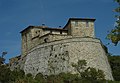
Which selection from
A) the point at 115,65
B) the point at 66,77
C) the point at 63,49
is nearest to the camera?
the point at 66,77

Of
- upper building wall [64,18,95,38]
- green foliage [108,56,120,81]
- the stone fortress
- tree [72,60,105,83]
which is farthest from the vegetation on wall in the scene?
upper building wall [64,18,95,38]

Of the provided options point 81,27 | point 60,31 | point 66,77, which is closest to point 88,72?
point 66,77

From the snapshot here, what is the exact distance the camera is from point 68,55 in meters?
58.4

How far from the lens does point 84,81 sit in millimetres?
50406

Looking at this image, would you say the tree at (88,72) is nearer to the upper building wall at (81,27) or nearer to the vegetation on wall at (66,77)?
the vegetation on wall at (66,77)

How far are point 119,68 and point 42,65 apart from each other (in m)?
15.5

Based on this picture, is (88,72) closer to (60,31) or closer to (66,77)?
(66,77)

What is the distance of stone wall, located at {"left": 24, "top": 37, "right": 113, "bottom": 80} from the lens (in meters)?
58.2

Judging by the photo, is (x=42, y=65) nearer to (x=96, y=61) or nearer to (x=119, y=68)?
(x=96, y=61)

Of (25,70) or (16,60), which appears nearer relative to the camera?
(25,70)

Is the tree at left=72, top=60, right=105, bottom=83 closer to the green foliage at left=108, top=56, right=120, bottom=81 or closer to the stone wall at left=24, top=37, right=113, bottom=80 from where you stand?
the stone wall at left=24, top=37, right=113, bottom=80

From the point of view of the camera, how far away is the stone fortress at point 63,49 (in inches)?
2302

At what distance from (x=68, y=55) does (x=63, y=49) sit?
1732 mm

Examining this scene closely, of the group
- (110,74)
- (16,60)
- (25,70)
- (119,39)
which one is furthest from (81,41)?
(119,39)
